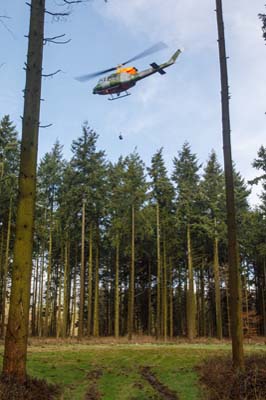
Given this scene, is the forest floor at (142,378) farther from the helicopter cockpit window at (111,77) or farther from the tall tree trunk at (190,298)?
the tall tree trunk at (190,298)

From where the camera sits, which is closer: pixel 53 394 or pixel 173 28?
pixel 53 394

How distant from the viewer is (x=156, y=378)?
10.5m

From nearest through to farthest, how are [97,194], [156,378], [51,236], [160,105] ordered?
[156,378], [160,105], [97,194], [51,236]

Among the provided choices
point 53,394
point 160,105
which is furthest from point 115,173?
point 53,394

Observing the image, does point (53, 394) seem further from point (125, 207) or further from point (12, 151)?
point (125, 207)

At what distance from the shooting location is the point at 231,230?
33.4ft

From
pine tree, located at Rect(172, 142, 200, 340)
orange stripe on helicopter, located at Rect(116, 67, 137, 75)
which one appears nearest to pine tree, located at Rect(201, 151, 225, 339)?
pine tree, located at Rect(172, 142, 200, 340)

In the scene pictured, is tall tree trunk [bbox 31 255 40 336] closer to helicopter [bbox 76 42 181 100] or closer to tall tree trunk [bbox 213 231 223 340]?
tall tree trunk [bbox 213 231 223 340]

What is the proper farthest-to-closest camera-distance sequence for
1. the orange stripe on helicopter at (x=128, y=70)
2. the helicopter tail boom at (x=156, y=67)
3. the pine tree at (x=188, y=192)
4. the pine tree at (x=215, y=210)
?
the pine tree at (x=188, y=192) < the pine tree at (x=215, y=210) < the helicopter tail boom at (x=156, y=67) < the orange stripe on helicopter at (x=128, y=70)

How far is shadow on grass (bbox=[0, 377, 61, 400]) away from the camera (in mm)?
5969

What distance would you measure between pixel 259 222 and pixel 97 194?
43.7ft

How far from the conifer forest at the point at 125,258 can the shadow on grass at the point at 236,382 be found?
3 centimetres

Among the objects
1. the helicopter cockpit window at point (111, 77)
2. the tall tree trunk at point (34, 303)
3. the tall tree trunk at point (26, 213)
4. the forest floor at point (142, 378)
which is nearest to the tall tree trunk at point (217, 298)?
the tall tree trunk at point (34, 303)

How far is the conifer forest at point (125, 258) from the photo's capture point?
7.60m
